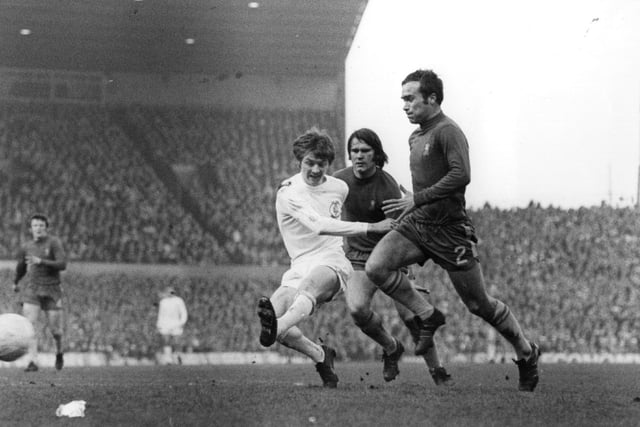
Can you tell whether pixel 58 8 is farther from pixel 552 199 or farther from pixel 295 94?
pixel 552 199

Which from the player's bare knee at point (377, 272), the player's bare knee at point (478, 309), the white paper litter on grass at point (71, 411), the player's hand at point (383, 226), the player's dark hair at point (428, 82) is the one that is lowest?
the white paper litter on grass at point (71, 411)

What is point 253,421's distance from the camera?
4844 mm

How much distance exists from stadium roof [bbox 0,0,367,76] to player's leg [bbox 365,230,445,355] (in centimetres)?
1132

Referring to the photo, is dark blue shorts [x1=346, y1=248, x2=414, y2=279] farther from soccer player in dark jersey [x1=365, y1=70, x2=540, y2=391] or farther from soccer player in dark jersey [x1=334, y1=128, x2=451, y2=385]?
soccer player in dark jersey [x1=365, y1=70, x2=540, y2=391]

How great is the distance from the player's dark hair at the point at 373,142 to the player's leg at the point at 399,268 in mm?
1015

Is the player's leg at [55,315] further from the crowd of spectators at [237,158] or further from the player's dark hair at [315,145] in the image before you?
the crowd of spectators at [237,158]

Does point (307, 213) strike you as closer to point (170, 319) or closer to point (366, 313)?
point (366, 313)

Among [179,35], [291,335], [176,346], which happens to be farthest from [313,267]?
[179,35]

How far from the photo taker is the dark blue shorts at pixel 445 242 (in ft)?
20.9

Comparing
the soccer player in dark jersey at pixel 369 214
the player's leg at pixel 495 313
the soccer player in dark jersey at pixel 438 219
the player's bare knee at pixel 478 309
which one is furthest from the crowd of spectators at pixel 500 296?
the player's bare knee at pixel 478 309

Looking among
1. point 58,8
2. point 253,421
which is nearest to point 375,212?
point 253,421

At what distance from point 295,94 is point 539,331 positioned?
751cm

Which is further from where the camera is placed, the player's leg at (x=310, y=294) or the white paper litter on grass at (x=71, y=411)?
the player's leg at (x=310, y=294)

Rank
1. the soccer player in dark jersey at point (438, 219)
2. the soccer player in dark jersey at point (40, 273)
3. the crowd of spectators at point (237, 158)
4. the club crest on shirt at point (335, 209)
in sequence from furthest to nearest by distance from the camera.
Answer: the crowd of spectators at point (237, 158), the soccer player in dark jersey at point (40, 273), the club crest on shirt at point (335, 209), the soccer player in dark jersey at point (438, 219)
